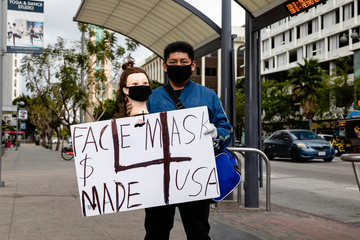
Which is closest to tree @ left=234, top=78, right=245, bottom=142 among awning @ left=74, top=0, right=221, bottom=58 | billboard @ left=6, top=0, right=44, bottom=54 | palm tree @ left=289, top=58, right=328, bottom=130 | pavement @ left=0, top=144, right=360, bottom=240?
palm tree @ left=289, top=58, right=328, bottom=130

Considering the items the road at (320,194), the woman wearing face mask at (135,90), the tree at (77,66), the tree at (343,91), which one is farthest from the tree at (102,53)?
the tree at (343,91)

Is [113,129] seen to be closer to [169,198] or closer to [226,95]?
[169,198]

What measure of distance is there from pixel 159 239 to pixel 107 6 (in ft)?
26.0

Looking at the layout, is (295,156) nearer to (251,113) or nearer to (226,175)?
(251,113)

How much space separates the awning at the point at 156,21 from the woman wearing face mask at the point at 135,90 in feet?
17.1

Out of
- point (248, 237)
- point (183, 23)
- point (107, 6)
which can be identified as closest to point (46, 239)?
point (248, 237)

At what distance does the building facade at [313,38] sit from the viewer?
52250mm

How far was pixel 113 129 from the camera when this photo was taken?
3.30m

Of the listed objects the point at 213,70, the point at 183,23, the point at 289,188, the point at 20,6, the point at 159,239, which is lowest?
the point at 289,188

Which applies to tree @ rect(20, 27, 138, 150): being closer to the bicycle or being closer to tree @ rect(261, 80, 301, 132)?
the bicycle

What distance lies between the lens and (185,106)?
3371mm

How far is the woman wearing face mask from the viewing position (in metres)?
3.48

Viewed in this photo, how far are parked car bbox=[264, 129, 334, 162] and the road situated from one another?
658 centimetres

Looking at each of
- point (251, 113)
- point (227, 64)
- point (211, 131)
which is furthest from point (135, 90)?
point (227, 64)
